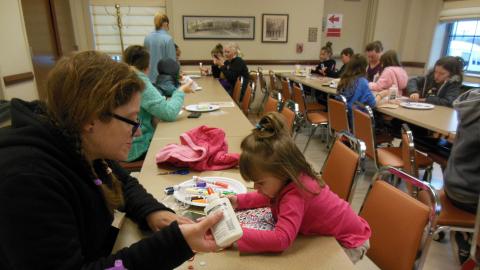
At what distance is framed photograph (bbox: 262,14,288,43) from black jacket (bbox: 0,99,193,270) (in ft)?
19.4

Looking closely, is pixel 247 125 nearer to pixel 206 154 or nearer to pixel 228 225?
pixel 206 154

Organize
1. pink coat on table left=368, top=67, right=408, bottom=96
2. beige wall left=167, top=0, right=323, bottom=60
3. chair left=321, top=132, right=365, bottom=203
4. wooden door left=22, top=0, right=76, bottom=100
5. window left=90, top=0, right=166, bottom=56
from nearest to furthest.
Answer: chair left=321, top=132, right=365, bottom=203, pink coat on table left=368, top=67, right=408, bottom=96, wooden door left=22, top=0, right=76, bottom=100, window left=90, top=0, right=166, bottom=56, beige wall left=167, top=0, right=323, bottom=60

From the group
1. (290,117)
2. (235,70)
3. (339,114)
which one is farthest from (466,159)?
(235,70)

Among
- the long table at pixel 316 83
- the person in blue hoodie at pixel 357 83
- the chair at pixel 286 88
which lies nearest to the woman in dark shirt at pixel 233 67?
the chair at pixel 286 88

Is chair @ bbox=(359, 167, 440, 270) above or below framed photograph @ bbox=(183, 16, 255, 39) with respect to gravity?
below

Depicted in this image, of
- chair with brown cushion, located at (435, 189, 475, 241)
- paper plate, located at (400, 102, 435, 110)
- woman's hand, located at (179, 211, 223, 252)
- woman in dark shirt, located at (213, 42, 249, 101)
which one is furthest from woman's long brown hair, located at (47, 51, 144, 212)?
woman in dark shirt, located at (213, 42, 249, 101)

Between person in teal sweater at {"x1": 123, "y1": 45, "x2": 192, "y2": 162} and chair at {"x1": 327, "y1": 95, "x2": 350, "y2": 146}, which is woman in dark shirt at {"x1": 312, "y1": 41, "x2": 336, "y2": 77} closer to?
chair at {"x1": 327, "y1": 95, "x2": 350, "y2": 146}

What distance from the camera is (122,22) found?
234 inches

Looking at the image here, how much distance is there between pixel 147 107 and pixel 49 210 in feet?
5.68


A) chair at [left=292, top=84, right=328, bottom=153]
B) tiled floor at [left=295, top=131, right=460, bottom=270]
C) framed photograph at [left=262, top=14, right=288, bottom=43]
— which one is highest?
framed photograph at [left=262, top=14, right=288, bottom=43]

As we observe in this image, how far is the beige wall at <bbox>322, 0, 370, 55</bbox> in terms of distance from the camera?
22.1ft

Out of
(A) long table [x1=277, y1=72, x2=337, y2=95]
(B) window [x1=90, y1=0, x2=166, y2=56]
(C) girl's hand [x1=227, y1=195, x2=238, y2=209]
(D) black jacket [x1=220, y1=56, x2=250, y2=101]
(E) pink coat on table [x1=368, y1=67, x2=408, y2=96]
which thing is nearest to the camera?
(C) girl's hand [x1=227, y1=195, x2=238, y2=209]

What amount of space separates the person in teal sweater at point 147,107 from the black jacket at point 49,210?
1.46m

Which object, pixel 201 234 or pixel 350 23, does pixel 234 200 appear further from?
pixel 350 23
